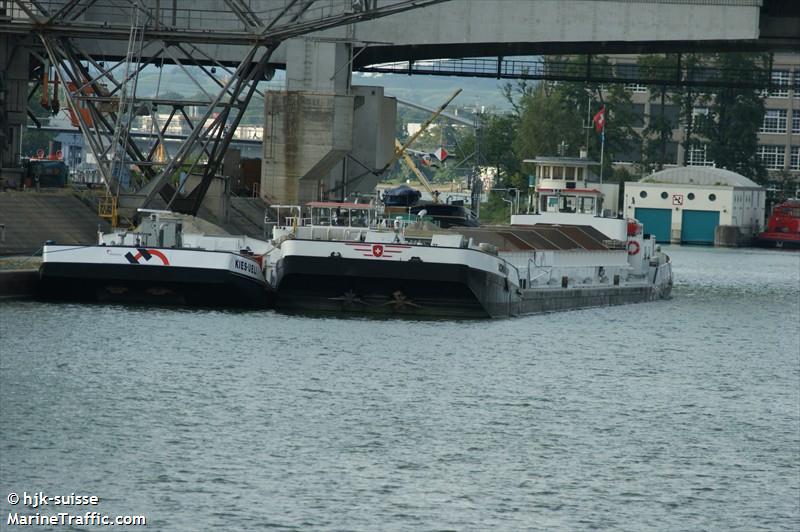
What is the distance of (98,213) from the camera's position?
72.6 metres

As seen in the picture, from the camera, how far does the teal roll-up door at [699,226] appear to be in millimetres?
159500

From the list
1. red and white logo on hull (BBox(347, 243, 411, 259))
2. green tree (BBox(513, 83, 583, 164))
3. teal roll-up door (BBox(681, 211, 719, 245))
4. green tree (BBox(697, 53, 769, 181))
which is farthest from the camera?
green tree (BBox(697, 53, 769, 181))

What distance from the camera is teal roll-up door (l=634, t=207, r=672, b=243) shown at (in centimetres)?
15825

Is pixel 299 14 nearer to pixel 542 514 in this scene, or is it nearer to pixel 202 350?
pixel 202 350

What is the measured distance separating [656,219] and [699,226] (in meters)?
4.77

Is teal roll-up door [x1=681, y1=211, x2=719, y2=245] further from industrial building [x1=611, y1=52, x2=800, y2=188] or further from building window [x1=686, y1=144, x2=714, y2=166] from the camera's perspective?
building window [x1=686, y1=144, x2=714, y2=166]

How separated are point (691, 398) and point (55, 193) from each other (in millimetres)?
35995

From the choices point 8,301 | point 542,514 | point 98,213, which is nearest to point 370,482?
point 542,514

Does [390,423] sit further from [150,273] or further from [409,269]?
[150,273]

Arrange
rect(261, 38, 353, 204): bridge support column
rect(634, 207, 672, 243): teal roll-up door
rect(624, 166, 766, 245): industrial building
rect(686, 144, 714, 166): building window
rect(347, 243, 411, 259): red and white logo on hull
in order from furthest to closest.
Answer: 1. rect(686, 144, 714, 166): building window
2. rect(634, 207, 672, 243): teal roll-up door
3. rect(624, 166, 766, 245): industrial building
4. rect(261, 38, 353, 204): bridge support column
5. rect(347, 243, 411, 259): red and white logo on hull

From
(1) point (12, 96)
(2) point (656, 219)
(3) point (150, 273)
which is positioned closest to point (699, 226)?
(2) point (656, 219)

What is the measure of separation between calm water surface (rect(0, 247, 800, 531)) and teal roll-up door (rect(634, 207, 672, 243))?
97.2 meters

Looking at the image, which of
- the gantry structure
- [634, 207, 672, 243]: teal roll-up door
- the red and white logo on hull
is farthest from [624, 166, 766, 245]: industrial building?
the red and white logo on hull

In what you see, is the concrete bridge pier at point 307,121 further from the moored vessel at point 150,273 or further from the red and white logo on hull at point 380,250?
the red and white logo on hull at point 380,250
